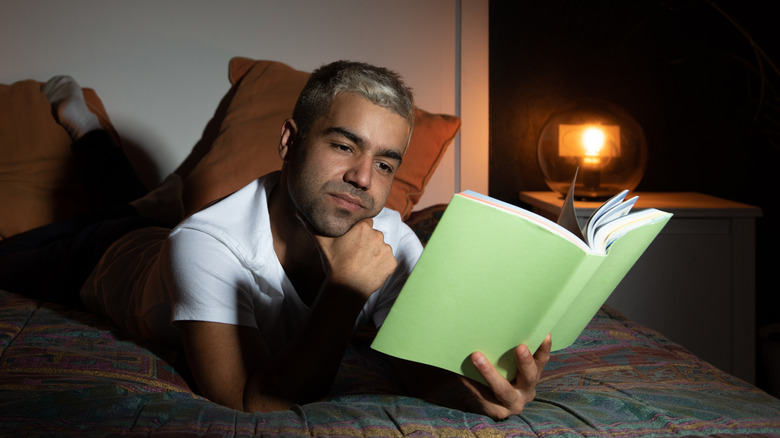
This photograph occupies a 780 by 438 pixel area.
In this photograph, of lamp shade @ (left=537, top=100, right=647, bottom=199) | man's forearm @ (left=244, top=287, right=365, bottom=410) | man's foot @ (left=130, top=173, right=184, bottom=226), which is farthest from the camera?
lamp shade @ (left=537, top=100, right=647, bottom=199)

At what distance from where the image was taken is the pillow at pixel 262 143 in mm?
1726

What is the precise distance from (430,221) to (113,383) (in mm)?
947

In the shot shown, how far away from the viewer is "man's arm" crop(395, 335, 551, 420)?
0.71 metres

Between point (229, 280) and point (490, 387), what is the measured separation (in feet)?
1.33

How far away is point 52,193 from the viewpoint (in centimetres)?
181

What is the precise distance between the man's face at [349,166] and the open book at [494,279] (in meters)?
0.32

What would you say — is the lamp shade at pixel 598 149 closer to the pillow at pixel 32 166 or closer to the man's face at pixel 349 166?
the man's face at pixel 349 166

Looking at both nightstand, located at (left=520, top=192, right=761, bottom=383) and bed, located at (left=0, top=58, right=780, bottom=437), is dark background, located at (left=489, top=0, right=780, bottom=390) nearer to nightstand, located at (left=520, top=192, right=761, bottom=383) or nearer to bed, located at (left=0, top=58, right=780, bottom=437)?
nightstand, located at (left=520, top=192, right=761, bottom=383)

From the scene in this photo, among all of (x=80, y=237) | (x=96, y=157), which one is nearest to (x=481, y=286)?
(x=80, y=237)

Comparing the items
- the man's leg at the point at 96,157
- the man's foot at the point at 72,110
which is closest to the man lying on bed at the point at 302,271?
the man's leg at the point at 96,157

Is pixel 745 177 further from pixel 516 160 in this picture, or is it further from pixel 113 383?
pixel 113 383

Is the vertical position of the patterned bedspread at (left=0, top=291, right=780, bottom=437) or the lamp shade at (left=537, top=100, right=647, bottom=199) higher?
the lamp shade at (left=537, top=100, right=647, bottom=199)

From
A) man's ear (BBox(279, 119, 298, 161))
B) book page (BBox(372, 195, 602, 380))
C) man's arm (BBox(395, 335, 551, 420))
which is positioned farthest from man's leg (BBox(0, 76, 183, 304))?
book page (BBox(372, 195, 602, 380))

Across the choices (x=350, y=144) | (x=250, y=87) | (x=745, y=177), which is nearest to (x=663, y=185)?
(x=745, y=177)
